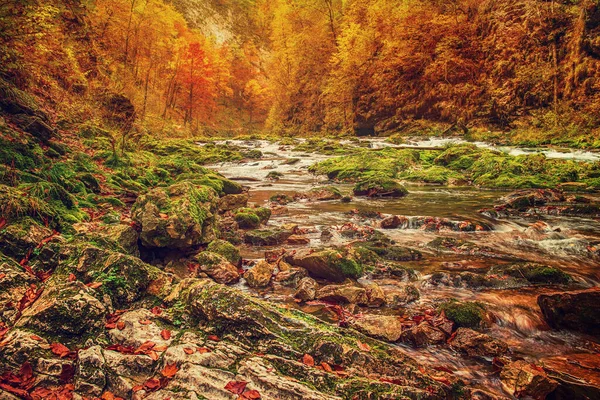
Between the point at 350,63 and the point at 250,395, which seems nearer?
the point at 250,395

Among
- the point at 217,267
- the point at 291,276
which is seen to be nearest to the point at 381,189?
the point at 291,276

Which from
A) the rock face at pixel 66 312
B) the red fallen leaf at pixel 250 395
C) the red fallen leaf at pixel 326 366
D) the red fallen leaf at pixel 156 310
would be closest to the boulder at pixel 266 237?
the red fallen leaf at pixel 156 310

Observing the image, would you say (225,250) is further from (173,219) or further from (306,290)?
(306,290)

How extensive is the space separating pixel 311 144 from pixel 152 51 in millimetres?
15102

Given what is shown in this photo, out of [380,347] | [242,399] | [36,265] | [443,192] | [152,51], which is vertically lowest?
[443,192]

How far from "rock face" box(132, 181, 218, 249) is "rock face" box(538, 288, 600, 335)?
4820 mm

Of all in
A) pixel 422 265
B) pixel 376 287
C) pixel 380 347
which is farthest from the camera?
pixel 422 265

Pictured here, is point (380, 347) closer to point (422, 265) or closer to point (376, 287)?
point (376, 287)

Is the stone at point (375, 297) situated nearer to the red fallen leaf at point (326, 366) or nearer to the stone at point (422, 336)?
the stone at point (422, 336)

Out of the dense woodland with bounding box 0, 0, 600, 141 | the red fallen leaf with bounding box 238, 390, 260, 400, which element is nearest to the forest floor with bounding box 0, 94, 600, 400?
the red fallen leaf with bounding box 238, 390, 260, 400

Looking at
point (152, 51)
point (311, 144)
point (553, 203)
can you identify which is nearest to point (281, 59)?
point (152, 51)

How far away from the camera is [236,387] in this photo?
213cm

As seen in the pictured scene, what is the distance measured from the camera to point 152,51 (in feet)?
89.6

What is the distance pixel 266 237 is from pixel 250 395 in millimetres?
4835
